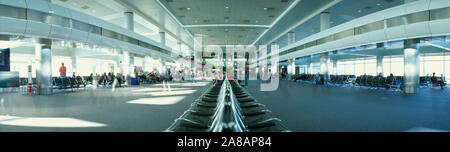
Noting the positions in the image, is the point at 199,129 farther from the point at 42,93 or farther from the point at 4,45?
the point at 4,45

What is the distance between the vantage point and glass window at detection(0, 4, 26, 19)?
6773 millimetres

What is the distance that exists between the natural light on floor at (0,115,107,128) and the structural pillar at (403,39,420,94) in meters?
14.5

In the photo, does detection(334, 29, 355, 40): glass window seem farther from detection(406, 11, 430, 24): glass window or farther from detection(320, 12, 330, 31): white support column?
detection(406, 11, 430, 24): glass window

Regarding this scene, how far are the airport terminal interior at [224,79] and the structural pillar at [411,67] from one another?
0.14ft

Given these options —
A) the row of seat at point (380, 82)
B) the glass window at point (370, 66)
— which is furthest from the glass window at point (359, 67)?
the row of seat at point (380, 82)

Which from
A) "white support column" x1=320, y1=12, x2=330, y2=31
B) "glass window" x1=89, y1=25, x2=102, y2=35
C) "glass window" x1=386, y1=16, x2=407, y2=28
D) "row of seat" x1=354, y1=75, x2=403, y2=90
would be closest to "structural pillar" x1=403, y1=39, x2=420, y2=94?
"row of seat" x1=354, y1=75, x2=403, y2=90

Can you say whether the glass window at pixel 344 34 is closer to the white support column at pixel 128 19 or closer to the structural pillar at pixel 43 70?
the white support column at pixel 128 19

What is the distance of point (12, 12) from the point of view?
6957mm

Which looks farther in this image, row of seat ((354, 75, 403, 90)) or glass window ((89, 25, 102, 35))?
row of seat ((354, 75, 403, 90))

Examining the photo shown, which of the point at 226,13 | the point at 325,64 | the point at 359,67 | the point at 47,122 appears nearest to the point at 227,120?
the point at 47,122

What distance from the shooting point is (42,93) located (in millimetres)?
10305

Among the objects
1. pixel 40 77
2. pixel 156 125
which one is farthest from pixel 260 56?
pixel 156 125

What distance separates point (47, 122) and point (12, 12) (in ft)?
18.6

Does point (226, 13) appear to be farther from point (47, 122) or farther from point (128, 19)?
point (47, 122)
